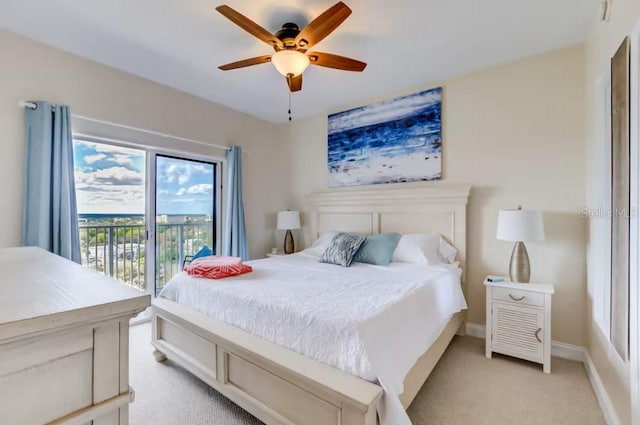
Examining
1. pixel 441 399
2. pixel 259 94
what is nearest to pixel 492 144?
pixel 441 399

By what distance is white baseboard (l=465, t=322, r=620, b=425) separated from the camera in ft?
5.56

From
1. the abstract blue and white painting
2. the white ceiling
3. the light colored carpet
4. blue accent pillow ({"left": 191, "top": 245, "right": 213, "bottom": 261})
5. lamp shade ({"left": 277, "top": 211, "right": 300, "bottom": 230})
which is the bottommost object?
the light colored carpet

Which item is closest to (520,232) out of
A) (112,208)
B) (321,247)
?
(321,247)

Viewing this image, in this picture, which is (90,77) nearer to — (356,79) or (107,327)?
(356,79)

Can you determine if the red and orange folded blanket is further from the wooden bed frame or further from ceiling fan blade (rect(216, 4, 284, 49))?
ceiling fan blade (rect(216, 4, 284, 49))

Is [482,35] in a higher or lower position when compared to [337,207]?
higher

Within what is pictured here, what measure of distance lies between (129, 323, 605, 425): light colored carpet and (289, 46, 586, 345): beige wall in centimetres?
62

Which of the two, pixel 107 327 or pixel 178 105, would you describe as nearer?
pixel 107 327

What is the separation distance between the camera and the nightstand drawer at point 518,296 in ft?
7.48

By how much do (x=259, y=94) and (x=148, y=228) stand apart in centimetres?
199

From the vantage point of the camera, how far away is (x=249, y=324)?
1.78 m

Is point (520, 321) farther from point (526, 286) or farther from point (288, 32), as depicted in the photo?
point (288, 32)

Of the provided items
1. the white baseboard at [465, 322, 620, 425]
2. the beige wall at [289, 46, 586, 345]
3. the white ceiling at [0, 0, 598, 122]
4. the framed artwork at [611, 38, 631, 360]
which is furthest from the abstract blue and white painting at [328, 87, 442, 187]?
the white baseboard at [465, 322, 620, 425]

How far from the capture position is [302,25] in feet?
7.45
